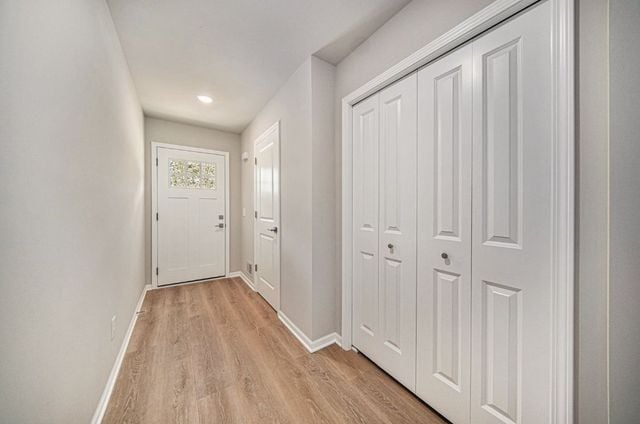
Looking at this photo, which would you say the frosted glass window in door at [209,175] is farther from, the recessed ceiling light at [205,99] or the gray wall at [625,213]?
the gray wall at [625,213]

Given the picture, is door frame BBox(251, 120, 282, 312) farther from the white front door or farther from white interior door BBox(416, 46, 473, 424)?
white interior door BBox(416, 46, 473, 424)

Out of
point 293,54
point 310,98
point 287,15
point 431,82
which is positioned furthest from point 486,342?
point 293,54

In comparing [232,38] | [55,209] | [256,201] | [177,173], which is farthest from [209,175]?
[55,209]

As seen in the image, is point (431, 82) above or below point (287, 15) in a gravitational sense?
below

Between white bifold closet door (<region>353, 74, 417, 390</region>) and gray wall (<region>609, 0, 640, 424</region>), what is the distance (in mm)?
739

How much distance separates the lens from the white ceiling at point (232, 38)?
143 cm

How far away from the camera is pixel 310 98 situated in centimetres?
186

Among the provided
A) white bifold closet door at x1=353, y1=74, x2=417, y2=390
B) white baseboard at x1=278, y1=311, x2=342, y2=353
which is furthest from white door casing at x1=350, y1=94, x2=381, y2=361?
white baseboard at x1=278, y1=311, x2=342, y2=353

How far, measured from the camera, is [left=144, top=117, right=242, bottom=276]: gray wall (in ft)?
10.5

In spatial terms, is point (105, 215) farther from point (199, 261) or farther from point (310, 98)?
point (199, 261)

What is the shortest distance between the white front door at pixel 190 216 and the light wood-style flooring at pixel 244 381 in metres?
1.19

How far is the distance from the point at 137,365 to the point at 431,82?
2.70m

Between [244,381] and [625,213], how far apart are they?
2005mm

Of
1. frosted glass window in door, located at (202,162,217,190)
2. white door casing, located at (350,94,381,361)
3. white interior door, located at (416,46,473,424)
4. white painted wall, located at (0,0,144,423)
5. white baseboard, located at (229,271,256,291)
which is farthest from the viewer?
frosted glass window in door, located at (202,162,217,190)
